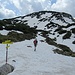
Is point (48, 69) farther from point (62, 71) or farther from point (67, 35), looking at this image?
point (67, 35)

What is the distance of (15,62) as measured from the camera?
20859 millimetres

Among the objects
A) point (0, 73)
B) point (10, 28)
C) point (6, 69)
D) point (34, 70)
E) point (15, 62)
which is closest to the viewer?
point (0, 73)

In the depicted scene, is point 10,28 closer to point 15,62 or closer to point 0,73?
point 15,62

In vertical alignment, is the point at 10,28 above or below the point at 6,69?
above

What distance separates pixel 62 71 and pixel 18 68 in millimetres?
3824

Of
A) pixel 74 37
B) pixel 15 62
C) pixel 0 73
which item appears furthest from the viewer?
pixel 74 37

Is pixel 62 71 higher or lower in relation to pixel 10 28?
lower

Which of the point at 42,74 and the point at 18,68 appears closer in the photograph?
the point at 42,74

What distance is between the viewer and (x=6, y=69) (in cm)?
1683

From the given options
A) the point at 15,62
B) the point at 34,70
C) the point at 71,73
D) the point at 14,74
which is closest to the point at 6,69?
the point at 14,74

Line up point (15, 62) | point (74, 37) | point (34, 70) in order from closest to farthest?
point (34, 70) < point (15, 62) < point (74, 37)

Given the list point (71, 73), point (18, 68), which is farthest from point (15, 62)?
point (71, 73)

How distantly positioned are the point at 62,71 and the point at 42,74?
2.46m

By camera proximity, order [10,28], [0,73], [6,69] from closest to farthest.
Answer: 1. [0,73]
2. [6,69]
3. [10,28]
